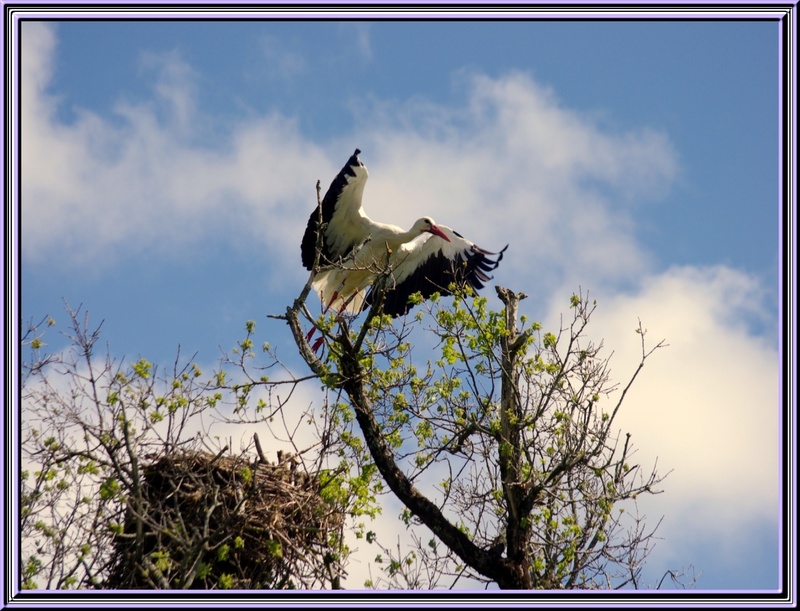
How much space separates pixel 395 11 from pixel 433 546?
395 cm

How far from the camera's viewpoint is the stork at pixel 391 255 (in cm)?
1130

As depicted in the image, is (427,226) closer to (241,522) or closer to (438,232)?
(438,232)

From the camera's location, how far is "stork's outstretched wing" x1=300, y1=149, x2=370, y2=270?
10930 mm

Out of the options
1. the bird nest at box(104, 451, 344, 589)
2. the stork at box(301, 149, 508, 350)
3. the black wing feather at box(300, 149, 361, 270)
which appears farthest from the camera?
the stork at box(301, 149, 508, 350)

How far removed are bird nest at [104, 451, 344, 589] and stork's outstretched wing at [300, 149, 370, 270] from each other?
340cm

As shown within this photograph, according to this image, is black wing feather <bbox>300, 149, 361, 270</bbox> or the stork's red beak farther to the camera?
the stork's red beak

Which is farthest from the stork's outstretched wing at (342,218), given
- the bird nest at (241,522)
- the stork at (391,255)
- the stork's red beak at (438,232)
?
the bird nest at (241,522)

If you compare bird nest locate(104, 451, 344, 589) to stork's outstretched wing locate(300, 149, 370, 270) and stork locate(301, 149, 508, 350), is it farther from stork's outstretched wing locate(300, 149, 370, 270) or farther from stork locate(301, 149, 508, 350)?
stork locate(301, 149, 508, 350)

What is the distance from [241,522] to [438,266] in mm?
5380

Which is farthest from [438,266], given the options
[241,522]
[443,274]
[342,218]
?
[241,522]

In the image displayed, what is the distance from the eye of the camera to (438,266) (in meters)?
11.9

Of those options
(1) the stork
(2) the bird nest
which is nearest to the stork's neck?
(1) the stork
